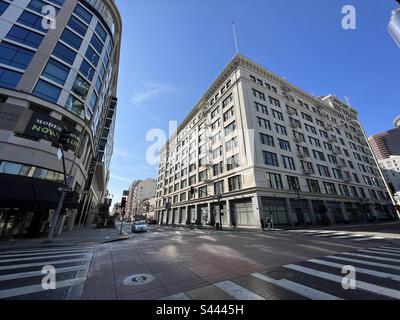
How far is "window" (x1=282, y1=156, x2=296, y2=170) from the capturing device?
108ft

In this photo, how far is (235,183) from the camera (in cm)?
3206

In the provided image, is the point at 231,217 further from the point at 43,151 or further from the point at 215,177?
the point at 43,151

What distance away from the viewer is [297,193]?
29.5 m

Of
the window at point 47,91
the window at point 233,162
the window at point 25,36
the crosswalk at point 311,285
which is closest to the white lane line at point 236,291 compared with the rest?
the crosswalk at point 311,285

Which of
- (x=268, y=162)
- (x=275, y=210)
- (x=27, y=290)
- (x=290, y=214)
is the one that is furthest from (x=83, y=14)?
(x=290, y=214)

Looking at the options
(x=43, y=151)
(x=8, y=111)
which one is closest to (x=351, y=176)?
(x=43, y=151)

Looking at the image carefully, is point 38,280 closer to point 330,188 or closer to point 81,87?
point 81,87

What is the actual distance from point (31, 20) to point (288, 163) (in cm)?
4245

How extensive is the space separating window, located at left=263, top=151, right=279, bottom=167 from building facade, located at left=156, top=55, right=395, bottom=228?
252mm

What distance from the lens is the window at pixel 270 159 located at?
100 ft

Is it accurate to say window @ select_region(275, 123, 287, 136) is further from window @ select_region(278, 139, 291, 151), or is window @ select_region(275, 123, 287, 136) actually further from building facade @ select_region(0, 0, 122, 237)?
building facade @ select_region(0, 0, 122, 237)

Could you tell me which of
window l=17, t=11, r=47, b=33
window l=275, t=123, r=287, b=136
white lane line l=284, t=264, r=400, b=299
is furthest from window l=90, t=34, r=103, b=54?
white lane line l=284, t=264, r=400, b=299
